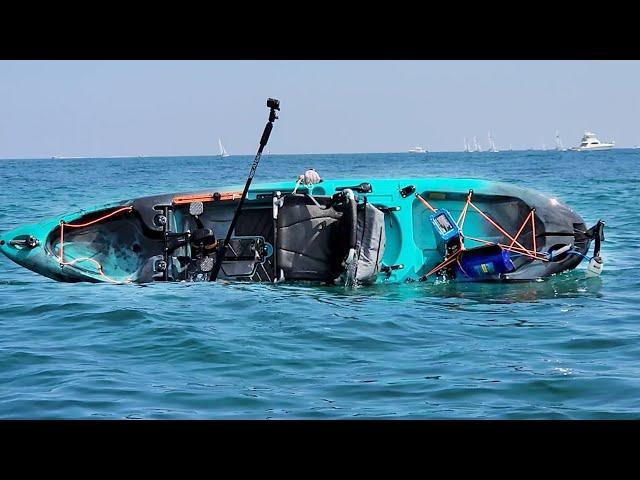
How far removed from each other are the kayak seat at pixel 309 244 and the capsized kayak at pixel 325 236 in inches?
0.5

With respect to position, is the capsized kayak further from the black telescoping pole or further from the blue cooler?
the black telescoping pole

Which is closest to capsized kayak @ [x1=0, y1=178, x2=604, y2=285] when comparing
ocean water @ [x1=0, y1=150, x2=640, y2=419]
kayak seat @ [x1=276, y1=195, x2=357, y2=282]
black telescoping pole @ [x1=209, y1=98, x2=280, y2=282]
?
kayak seat @ [x1=276, y1=195, x2=357, y2=282]

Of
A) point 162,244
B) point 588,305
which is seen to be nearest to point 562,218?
point 588,305

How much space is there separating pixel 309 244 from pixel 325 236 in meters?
0.23

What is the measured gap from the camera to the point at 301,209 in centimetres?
1082

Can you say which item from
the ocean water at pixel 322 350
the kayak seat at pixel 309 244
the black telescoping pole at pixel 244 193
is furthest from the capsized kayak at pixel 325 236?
the ocean water at pixel 322 350

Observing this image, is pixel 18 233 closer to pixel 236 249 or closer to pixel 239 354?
pixel 236 249

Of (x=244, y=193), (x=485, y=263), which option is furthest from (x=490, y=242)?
(x=244, y=193)

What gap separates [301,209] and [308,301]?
1.50 m

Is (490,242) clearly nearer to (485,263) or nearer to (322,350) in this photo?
(485,263)

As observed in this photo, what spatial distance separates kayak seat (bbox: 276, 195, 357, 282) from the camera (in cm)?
1074

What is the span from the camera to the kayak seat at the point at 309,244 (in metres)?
→ 10.7

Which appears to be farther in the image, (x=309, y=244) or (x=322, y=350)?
(x=309, y=244)

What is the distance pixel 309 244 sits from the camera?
10.8 meters
